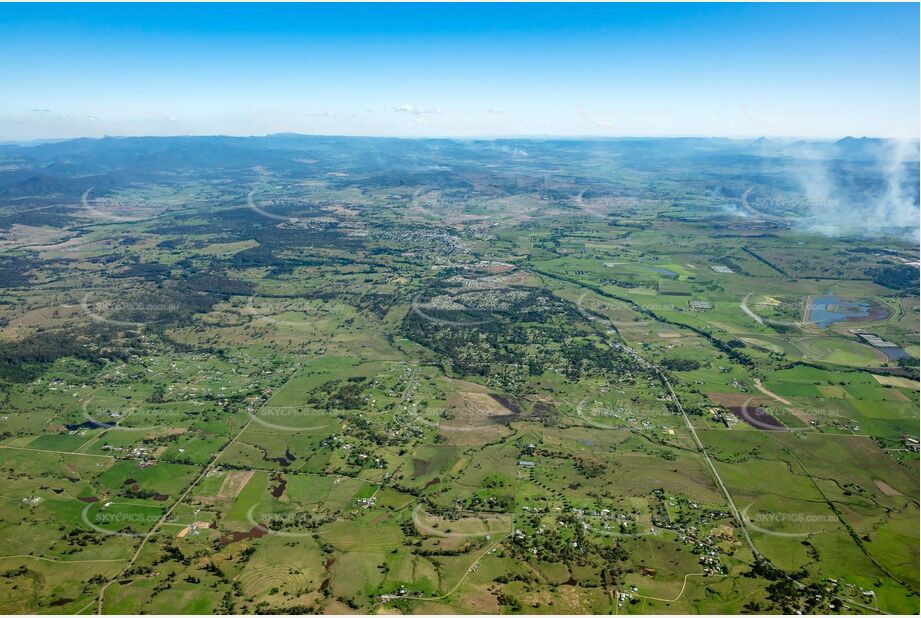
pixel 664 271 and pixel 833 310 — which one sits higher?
pixel 664 271

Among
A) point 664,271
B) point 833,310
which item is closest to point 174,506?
point 833,310

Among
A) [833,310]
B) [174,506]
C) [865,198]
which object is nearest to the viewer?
[174,506]

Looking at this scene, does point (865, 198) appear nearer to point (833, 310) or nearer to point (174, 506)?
point (833, 310)

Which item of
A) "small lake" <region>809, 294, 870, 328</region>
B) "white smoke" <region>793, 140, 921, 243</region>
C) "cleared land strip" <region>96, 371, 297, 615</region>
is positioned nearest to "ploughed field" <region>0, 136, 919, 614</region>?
"cleared land strip" <region>96, 371, 297, 615</region>

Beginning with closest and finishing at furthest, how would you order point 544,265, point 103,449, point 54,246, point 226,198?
point 103,449 → point 544,265 → point 54,246 → point 226,198

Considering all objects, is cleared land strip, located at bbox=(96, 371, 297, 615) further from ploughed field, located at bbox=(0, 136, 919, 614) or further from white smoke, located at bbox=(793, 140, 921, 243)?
white smoke, located at bbox=(793, 140, 921, 243)

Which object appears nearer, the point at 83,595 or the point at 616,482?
the point at 83,595

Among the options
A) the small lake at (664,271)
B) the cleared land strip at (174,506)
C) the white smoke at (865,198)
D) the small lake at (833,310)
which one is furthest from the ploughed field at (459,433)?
the white smoke at (865,198)

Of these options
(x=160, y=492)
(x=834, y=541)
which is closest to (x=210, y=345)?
(x=160, y=492)

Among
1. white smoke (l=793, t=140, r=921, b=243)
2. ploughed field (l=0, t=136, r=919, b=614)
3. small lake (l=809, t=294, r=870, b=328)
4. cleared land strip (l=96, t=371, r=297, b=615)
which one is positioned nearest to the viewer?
cleared land strip (l=96, t=371, r=297, b=615)

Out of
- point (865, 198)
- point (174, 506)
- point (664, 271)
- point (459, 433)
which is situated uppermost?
point (865, 198)

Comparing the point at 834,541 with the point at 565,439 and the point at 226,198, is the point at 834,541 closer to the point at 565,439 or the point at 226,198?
the point at 565,439
